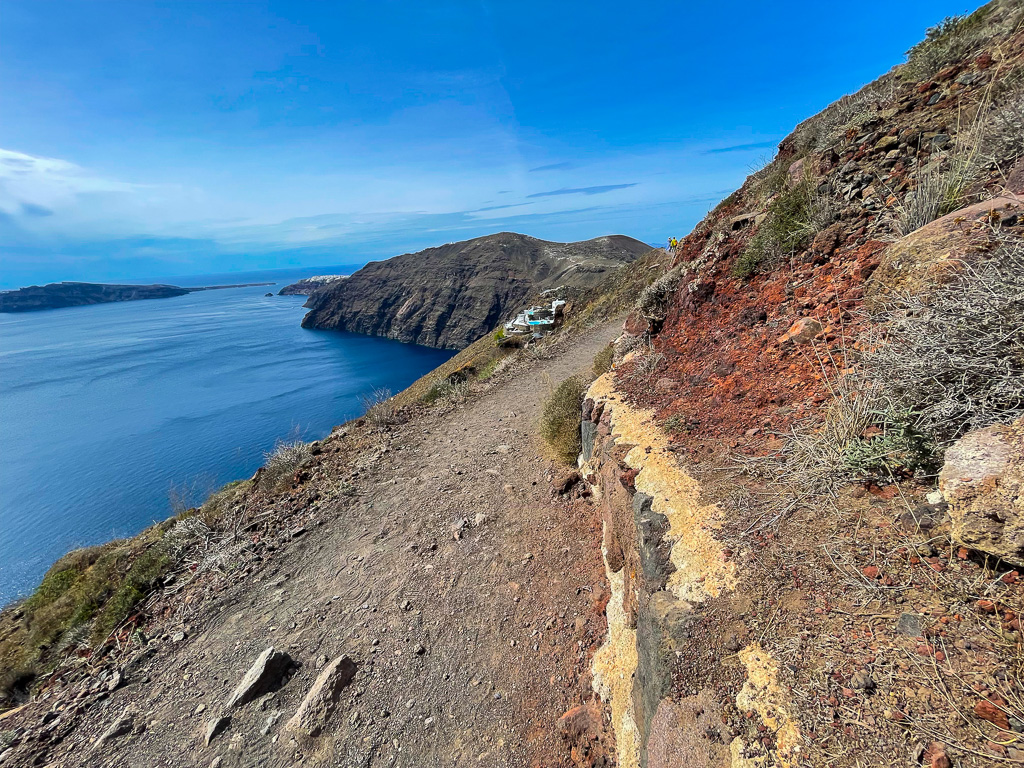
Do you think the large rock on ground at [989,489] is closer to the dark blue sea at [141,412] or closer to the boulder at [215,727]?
the boulder at [215,727]

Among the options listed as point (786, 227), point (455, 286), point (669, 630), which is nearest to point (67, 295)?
point (455, 286)

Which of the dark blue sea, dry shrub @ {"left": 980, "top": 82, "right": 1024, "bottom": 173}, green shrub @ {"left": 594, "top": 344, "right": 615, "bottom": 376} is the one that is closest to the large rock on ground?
dry shrub @ {"left": 980, "top": 82, "right": 1024, "bottom": 173}

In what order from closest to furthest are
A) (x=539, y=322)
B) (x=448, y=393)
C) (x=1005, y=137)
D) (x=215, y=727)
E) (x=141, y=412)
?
(x=1005, y=137)
(x=215, y=727)
(x=448, y=393)
(x=539, y=322)
(x=141, y=412)

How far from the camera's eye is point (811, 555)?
2133mm

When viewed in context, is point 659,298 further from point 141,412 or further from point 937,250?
point 141,412

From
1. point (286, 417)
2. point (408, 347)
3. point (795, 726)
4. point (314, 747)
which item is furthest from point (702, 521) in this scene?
point (408, 347)

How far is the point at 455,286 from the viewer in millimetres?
94312

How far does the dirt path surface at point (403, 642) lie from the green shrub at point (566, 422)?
553 mm

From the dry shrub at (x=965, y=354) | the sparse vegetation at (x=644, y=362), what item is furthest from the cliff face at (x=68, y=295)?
the dry shrub at (x=965, y=354)

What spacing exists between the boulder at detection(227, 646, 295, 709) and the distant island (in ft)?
627

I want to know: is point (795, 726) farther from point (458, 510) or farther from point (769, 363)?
point (458, 510)

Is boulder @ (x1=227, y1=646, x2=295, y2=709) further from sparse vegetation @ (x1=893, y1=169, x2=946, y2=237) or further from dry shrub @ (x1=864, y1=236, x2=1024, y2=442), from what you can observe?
sparse vegetation @ (x1=893, y1=169, x2=946, y2=237)

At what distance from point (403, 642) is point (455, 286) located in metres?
94.1

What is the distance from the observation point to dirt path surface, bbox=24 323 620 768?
11.5ft
